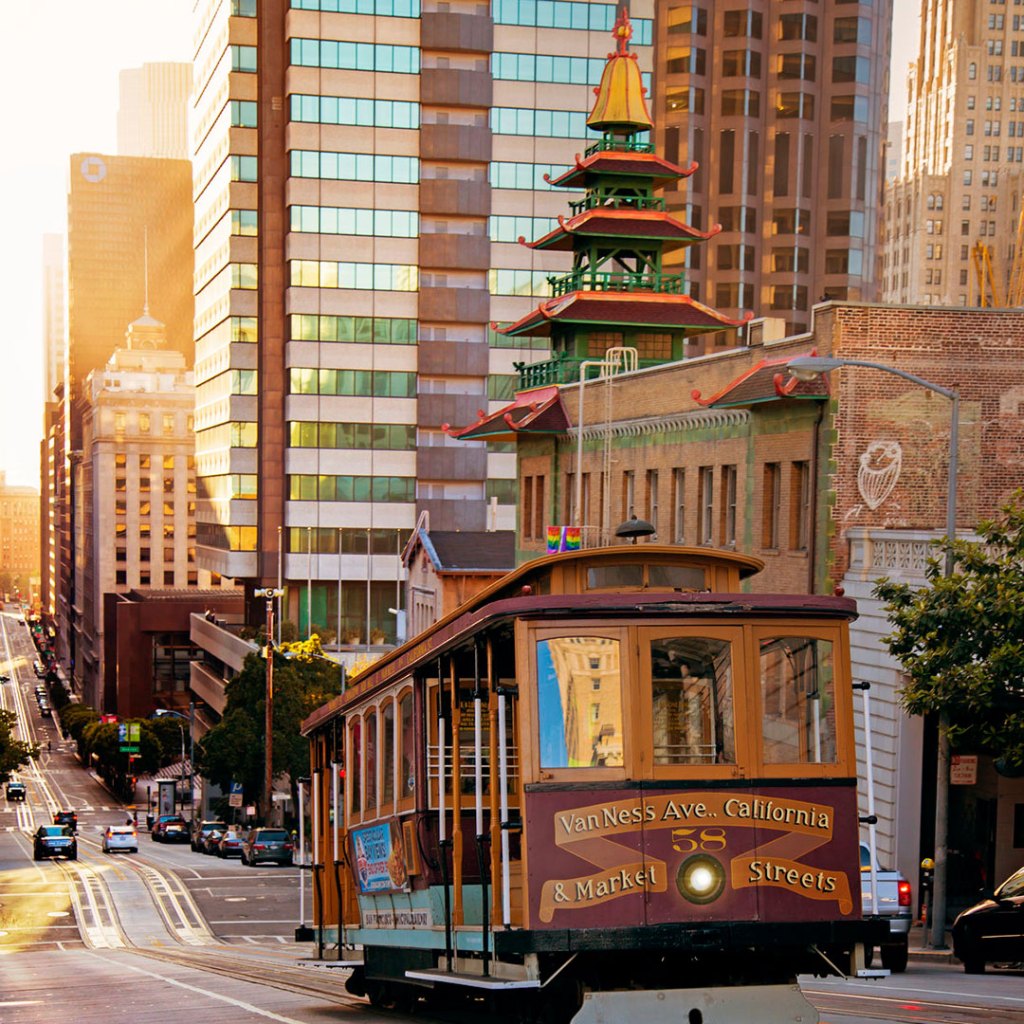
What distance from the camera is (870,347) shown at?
32.8 meters

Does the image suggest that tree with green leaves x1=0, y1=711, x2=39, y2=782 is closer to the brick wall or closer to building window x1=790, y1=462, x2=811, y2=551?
the brick wall

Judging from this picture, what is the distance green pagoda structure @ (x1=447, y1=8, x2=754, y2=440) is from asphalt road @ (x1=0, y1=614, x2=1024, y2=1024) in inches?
654

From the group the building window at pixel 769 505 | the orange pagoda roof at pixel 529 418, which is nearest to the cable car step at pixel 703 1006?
the building window at pixel 769 505

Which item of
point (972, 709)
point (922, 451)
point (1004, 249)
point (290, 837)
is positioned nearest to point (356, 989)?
point (972, 709)

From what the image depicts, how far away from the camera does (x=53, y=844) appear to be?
205ft

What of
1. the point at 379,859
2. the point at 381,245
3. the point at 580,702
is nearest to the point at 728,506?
the point at 379,859

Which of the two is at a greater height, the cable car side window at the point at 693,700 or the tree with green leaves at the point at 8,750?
the cable car side window at the point at 693,700

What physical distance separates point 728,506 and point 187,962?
673 inches

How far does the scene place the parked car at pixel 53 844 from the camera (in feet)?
205

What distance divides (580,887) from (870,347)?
2354 centimetres

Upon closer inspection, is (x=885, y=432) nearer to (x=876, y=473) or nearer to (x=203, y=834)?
(x=876, y=473)

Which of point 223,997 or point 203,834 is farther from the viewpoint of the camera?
point 203,834

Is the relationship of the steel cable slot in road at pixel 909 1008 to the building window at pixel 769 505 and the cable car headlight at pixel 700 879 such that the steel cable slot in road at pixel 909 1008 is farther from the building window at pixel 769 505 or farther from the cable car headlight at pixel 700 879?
the building window at pixel 769 505

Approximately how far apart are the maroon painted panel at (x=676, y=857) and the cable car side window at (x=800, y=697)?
13.9 inches
